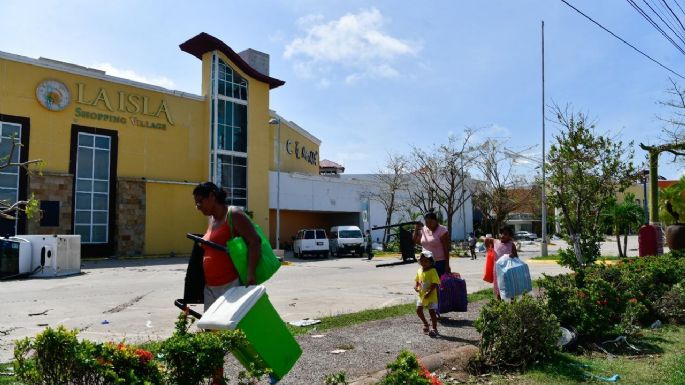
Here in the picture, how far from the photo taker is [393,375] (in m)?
3.66

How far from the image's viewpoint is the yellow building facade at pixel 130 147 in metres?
25.4

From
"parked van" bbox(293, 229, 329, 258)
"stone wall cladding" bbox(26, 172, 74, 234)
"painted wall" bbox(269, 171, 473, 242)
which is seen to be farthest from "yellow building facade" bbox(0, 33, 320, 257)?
"parked van" bbox(293, 229, 329, 258)

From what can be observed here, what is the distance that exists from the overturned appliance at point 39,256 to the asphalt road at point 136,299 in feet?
2.41

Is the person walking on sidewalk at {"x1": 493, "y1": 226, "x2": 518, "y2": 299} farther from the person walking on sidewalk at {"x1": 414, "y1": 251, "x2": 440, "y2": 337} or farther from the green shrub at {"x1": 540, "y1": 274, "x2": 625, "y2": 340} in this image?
the person walking on sidewalk at {"x1": 414, "y1": 251, "x2": 440, "y2": 337}

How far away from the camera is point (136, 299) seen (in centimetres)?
1250

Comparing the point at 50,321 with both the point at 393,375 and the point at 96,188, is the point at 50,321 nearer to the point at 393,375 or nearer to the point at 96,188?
the point at 393,375

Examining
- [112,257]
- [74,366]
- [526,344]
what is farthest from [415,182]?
[74,366]

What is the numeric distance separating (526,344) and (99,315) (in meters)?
7.50

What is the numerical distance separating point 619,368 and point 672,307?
3.50 m

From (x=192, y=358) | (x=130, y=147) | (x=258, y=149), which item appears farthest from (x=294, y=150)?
(x=192, y=358)

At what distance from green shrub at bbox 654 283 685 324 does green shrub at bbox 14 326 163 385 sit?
817cm

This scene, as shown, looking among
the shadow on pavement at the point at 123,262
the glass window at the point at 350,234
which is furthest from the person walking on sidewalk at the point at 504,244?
the glass window at the point at 350,234

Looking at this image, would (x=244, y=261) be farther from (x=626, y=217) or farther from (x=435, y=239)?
(x=626, y=217)

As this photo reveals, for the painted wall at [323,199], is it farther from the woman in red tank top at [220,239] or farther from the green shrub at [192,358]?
the green shrub at [192,358]
